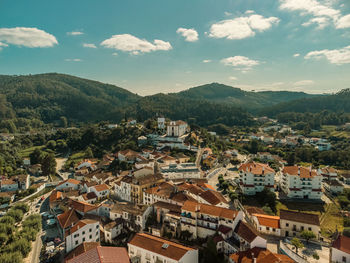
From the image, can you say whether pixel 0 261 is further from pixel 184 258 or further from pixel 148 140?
pixel 148 140

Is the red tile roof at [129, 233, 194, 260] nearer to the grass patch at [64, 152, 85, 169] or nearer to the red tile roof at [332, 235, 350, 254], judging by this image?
the red tile roof at [332, 235, 350, 254]

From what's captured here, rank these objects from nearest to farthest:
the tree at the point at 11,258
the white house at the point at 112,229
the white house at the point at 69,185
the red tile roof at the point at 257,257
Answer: the red tile roof at the point at 257,257
the tree at the point at 11,258
the white house at the point at 112,229
the white house at the point at 69,185

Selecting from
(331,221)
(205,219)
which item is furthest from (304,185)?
(205,219)

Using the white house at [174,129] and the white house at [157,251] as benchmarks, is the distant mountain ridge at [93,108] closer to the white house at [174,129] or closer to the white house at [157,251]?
the white house at [174,129]

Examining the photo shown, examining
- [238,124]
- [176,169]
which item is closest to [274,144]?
[238,124]

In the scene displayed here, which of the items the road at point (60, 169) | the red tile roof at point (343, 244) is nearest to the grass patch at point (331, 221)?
the red tile roof at point (343, 244)
